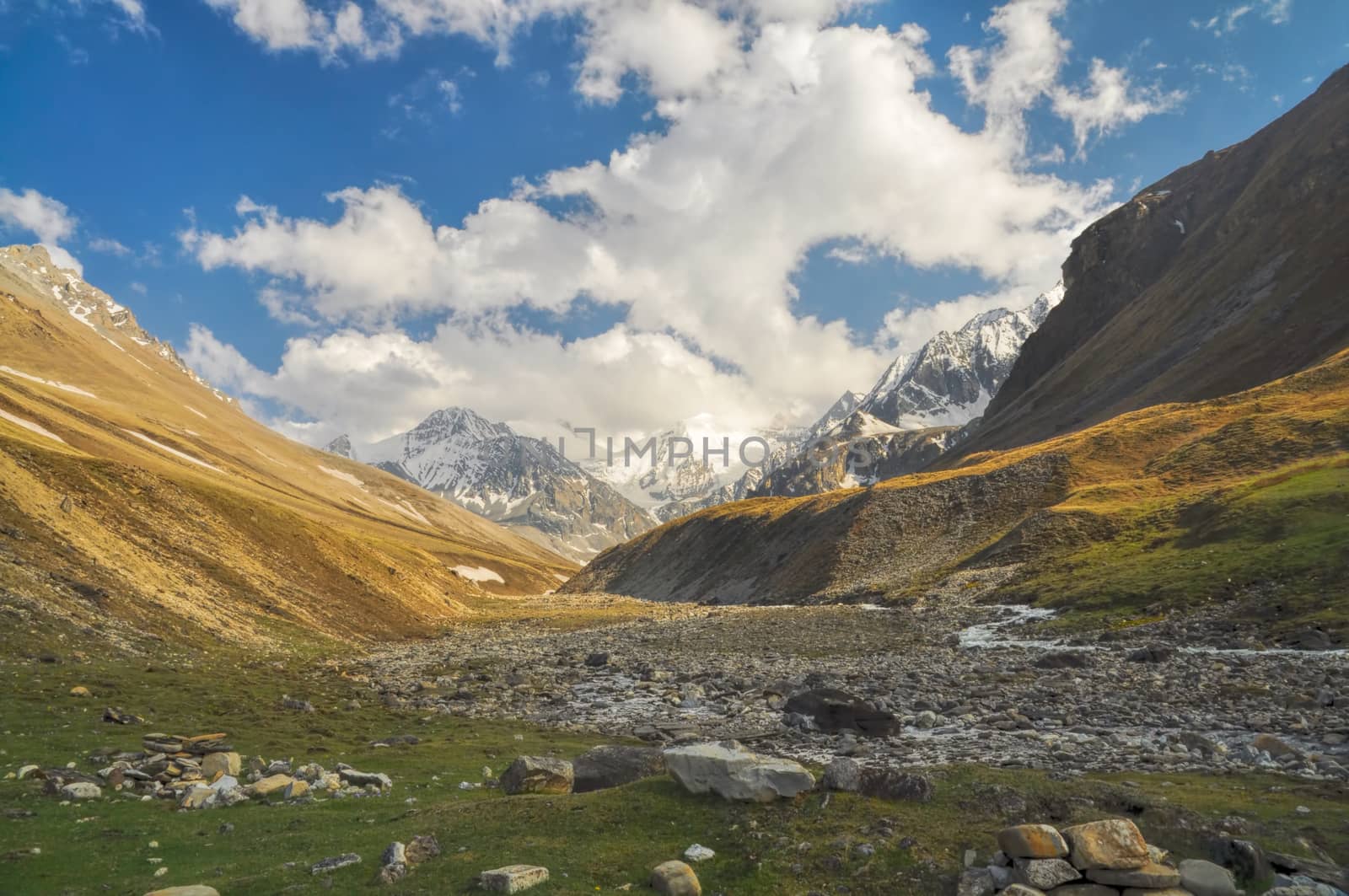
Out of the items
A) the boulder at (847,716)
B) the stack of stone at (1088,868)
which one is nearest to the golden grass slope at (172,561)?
the boulder at (847,716)

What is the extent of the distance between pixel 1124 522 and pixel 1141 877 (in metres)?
71.6

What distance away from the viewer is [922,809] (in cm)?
1516

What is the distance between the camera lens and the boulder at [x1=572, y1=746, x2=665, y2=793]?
64.4ft

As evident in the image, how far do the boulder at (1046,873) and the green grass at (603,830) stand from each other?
1134mm

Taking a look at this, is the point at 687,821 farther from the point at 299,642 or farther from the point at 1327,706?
the point at 299,642

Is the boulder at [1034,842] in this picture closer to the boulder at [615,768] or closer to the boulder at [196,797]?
the boulder at [615,768]

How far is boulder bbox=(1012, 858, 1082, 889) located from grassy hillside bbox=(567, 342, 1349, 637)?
3289 cm

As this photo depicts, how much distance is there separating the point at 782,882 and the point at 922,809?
12.5 ft

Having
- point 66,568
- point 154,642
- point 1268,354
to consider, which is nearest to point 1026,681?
point 154,642

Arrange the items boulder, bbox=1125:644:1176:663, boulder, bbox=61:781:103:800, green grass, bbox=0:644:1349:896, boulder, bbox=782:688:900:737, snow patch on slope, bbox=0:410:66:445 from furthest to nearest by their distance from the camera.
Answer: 1. snow patch on slope, bbox=0:410:66:445
2. boulder, bbox=1125:644:1176:663
3. boulder, bbox=782:688:900:737
4. boulder, bbox=61:781:103:800
5. green grass, bbox=0:644:1349:896

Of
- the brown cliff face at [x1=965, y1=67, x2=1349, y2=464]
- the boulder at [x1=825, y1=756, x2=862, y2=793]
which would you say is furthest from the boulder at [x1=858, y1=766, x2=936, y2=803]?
the brown cliff face at [x1=965, y1=67, x2=1349, y2=464]

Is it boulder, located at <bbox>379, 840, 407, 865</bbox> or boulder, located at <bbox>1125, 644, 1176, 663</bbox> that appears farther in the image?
boulder, located at <bbox>1125, 644, 1176, 663</bbox>

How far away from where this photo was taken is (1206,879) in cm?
1161

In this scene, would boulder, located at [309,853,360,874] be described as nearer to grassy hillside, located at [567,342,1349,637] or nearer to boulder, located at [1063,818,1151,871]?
boulder, located at [1063,818,1151,871]
